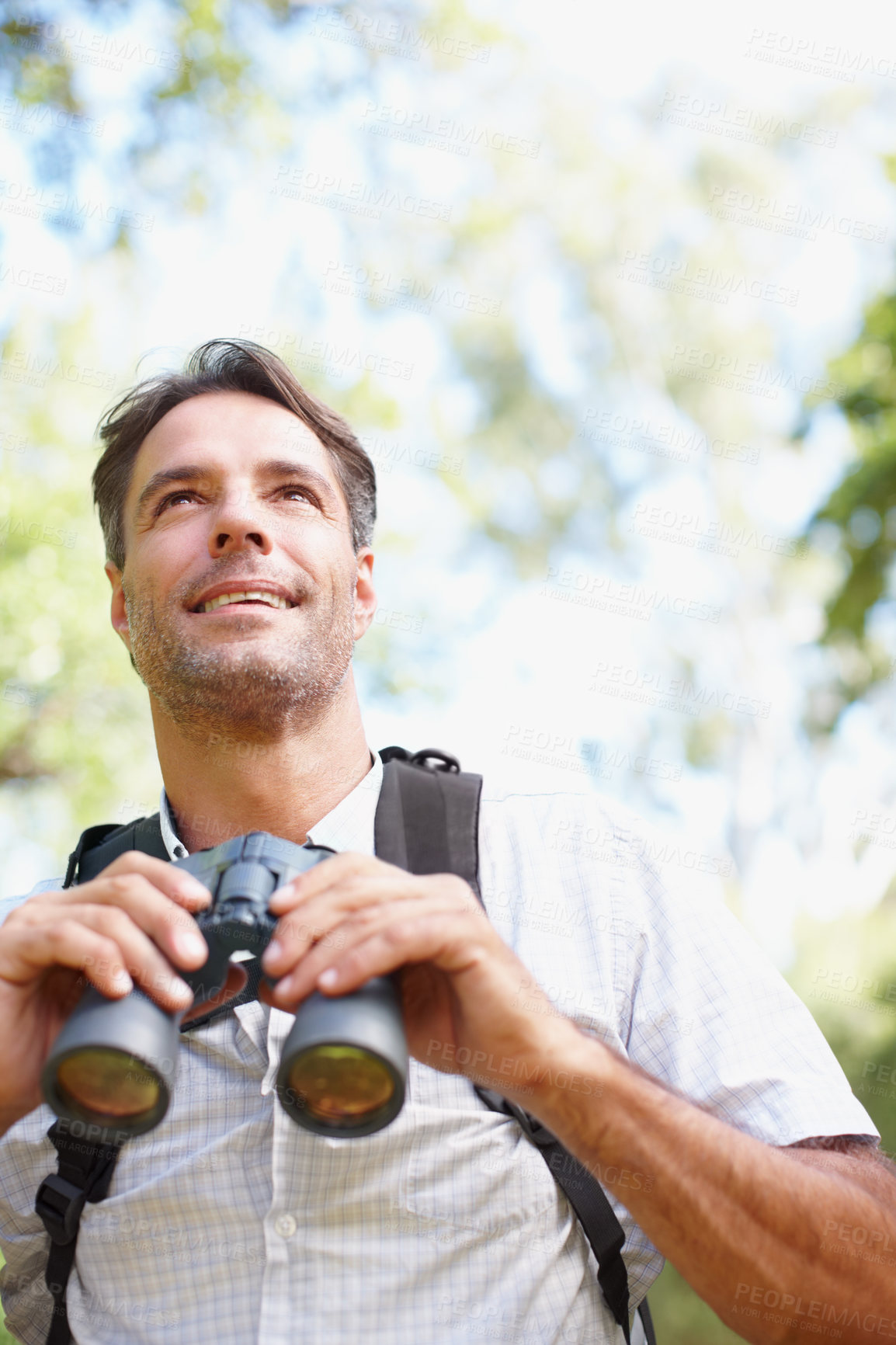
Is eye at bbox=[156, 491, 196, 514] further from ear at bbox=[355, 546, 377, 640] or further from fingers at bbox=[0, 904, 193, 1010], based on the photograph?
fingers at bbox=[0, 904, 193, 1010]

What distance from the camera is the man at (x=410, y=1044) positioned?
4.64ft

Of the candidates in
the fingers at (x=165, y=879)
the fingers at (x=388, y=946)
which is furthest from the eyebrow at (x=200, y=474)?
the fingers at (x=388, y=946)

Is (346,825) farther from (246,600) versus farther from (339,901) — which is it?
(339,901)

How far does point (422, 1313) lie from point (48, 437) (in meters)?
6.76

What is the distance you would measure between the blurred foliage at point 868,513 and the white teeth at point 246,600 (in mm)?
5480

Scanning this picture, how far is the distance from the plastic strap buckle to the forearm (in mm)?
876

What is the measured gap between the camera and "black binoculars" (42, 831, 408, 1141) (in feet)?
4.12

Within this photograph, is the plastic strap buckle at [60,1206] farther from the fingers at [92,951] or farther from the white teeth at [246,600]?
the white teeth at [246,600]

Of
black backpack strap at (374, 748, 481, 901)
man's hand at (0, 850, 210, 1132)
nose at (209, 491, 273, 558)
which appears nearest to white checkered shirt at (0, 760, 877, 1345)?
black backpack strap at (374, 748, 481, 901)

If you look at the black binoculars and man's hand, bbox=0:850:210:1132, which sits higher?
man's hand, bbox=0:850:210:1132

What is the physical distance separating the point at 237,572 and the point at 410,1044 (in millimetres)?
1197

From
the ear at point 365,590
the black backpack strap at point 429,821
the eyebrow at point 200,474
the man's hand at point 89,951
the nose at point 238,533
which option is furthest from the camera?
the ear at point 365,590

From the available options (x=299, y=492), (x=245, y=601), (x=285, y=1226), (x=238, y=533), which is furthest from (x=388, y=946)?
(x=299, y=492)

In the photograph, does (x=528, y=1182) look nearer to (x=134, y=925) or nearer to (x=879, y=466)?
(x=134, y=925)
